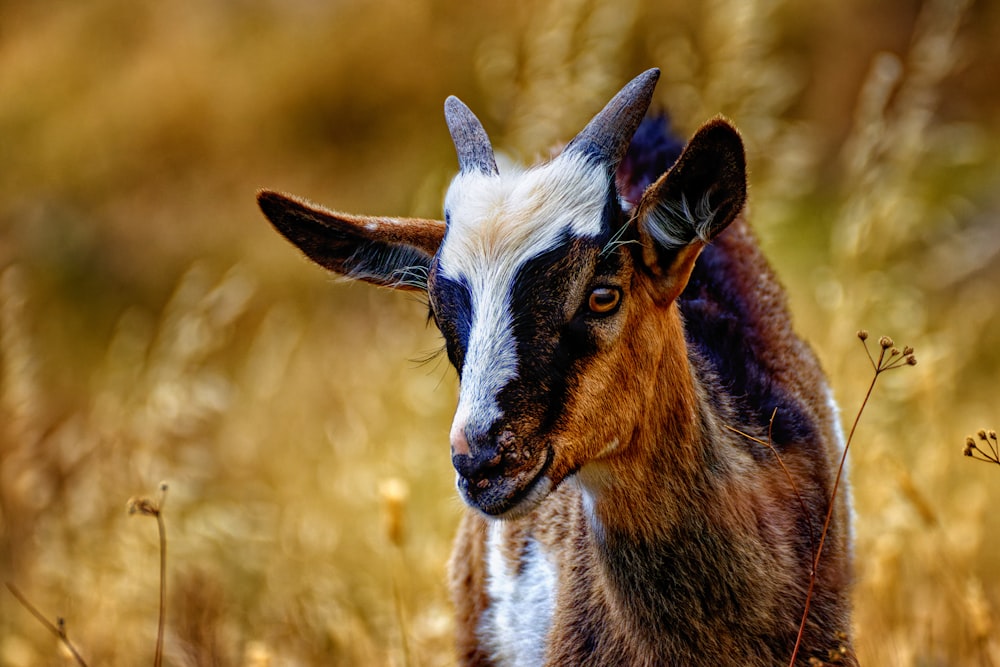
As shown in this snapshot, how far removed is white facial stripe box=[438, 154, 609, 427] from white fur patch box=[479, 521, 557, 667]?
1055mm

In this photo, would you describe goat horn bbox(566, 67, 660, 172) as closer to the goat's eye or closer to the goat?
the goat

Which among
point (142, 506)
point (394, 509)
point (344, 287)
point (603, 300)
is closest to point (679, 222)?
point (603, 300)

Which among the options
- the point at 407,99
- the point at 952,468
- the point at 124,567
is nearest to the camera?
the point at 124,567

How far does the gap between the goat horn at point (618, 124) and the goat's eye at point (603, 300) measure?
1.28 feet

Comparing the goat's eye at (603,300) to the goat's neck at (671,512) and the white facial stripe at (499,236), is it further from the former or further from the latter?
the goat's neck at (671,512)

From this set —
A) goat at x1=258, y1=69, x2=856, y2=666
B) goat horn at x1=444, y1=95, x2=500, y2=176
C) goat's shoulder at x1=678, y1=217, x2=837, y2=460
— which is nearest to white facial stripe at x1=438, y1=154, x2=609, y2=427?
goat at x1=258, y1=69, x2=856, y2=666

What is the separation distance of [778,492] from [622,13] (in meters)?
4.17

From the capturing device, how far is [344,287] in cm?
1030

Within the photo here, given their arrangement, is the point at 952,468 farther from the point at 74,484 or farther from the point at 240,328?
the point at 240,328

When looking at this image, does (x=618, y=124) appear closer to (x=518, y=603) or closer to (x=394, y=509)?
(x=394, y=509)

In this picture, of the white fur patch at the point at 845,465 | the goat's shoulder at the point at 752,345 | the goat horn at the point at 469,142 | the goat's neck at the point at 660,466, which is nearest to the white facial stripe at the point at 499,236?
the goat horn at the point at 469,142

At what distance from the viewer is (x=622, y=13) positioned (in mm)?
6629

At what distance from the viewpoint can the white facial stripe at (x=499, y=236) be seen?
268 centimetres

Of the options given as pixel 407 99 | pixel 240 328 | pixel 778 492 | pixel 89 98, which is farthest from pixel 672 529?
pixel 89 98
